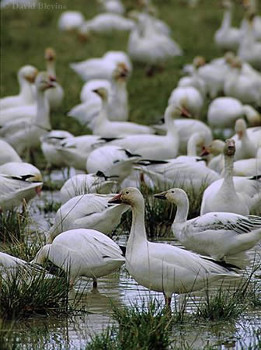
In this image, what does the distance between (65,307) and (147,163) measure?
3.66 m

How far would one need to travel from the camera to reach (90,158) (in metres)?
9.46

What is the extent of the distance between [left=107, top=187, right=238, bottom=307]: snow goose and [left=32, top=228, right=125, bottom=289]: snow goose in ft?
0.73

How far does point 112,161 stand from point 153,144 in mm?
1264

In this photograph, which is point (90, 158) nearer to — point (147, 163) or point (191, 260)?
point (147, 163)

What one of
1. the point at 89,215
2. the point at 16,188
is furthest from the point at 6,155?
the point at 89,215

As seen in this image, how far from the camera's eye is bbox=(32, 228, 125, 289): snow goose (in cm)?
606

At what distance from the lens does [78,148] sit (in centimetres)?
1024

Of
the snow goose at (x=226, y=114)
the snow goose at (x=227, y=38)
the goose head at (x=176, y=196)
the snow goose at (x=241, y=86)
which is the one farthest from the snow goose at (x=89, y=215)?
the snow goose at (x=227, y=38)

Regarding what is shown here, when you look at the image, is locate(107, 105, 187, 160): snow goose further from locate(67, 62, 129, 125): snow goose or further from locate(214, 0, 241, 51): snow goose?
locate(214, 0, 241, 51): snow goose

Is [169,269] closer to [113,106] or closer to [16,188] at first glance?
[16,188]

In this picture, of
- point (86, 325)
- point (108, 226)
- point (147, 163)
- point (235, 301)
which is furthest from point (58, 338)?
point (147, 163)

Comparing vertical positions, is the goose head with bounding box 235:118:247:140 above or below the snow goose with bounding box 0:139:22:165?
above

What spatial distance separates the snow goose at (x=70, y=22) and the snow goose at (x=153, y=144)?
1130 centimetres

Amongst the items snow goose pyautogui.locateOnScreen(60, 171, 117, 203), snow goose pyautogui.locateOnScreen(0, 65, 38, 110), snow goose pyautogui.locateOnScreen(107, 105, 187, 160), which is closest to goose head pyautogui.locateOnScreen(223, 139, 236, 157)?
snow goose pyautogui.locateOnScreen(60, 171, 117, 203)
